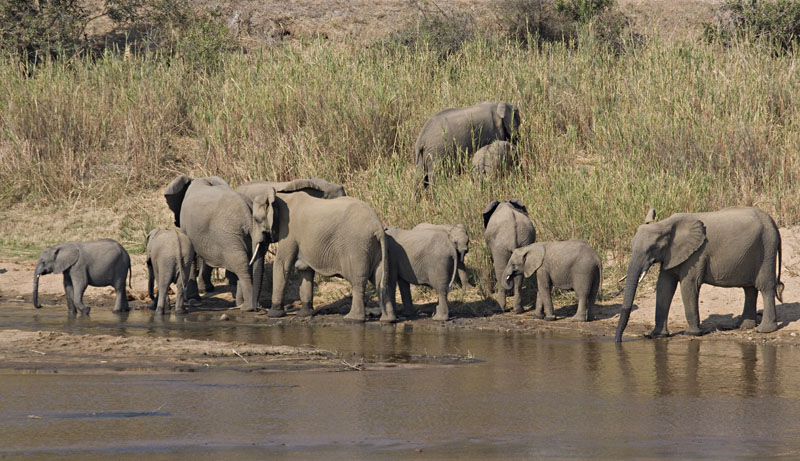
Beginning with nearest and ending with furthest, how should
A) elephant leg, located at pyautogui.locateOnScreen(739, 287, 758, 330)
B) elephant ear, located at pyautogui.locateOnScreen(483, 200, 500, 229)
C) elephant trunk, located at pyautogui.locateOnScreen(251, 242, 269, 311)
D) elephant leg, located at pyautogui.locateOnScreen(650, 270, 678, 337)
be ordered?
1. elephant leg, located at pyautogui.locateOnScreen(650, 270, 678, 337)
2. elephant leg, located at pyautogui.locateOnScreen(739, 287, 758, 330)
3. elephant trunk, located at pyautogui.locateOnScreen(251, 242, 269, 311)
4. elephant ear, located at pyautogui.locateOnScreen(483, 200, 500, 229)

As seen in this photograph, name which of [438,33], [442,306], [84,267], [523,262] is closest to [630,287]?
[523,262]

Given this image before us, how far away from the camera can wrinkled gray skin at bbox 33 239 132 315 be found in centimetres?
1172

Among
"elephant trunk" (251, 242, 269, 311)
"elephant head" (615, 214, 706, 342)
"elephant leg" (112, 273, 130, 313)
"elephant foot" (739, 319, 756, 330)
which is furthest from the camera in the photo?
"elephant trunk" (251, 242, 269, 311)

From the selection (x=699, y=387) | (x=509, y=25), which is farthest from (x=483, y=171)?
(x=509, y=25)

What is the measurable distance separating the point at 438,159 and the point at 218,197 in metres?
3.58

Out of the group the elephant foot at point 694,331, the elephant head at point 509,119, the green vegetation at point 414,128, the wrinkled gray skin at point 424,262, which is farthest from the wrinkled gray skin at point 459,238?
the elephant head at point 509,119

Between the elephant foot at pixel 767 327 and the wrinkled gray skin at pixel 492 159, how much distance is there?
5.03 m

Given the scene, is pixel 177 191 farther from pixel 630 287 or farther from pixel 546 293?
pixel 630 287

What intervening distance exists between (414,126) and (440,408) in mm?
10135

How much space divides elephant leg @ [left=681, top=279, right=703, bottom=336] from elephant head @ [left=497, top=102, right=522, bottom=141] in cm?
574

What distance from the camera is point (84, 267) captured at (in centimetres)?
1174

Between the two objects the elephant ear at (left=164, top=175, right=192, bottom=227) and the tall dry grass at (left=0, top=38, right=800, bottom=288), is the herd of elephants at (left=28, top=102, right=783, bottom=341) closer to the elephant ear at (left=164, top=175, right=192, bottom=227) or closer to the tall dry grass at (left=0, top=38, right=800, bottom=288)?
the elephant ear at (left=164, top=175, right=192, bottom=227)

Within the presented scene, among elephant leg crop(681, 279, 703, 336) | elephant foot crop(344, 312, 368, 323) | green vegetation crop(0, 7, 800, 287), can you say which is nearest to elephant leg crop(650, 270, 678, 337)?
elephant leg crop(681, 279, 703, 336)

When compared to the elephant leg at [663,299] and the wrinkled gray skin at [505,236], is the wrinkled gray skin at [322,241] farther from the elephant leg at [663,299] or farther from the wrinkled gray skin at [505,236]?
the elephant leg at [663,299]
